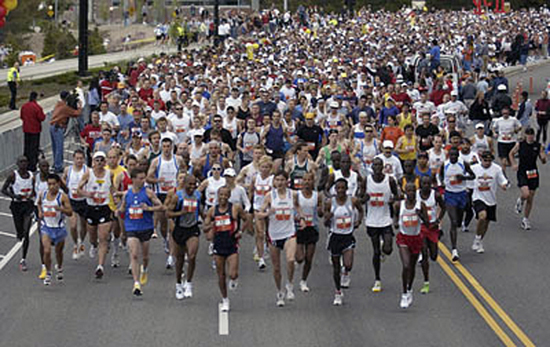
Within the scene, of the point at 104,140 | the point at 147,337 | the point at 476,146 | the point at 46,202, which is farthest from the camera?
the point at 476,146

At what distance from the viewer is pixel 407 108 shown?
25719mm

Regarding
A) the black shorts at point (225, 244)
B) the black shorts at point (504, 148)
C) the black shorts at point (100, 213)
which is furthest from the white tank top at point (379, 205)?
the black shorts at point (504, 148)

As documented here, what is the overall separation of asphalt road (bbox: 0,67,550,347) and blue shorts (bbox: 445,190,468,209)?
34.0 inches

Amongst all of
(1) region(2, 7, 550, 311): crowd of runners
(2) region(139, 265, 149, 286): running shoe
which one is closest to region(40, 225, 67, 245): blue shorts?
(1) region(2, 7, 550, 311): crowd of runners

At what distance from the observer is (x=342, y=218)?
17.0 m

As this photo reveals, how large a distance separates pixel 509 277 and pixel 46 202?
6886mm

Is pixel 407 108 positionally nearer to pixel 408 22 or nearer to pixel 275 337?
pixel 275 337

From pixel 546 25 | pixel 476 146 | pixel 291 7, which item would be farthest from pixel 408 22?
pixel 476 146

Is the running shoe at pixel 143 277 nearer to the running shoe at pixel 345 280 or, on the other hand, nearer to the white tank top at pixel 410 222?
the running shoe at pixel 345 280

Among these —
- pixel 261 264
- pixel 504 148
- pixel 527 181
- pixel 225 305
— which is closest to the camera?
pixel 225 305

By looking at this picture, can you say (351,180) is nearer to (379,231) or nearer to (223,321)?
(379,231)

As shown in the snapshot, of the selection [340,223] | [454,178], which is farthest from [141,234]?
[454,178]

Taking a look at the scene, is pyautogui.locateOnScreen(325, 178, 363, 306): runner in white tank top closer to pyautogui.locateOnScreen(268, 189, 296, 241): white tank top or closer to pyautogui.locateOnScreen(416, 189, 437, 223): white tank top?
pyautogui.locateOnScreen(268, 189, 296, 241): white tank top

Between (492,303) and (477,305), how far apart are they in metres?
0.25
